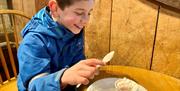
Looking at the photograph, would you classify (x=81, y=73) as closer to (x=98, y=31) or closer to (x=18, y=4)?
(x=98, y=31)

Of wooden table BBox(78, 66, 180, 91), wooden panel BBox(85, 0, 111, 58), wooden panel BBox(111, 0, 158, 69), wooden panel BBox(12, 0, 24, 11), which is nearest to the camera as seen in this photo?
wooden table BBox(78, 66, 180, 91)

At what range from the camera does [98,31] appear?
1523 millimetres

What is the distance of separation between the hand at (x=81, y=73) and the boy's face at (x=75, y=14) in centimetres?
23

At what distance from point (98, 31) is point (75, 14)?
22.7 inches

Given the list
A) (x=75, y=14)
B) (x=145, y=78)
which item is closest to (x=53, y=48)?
(x=75, y=14)

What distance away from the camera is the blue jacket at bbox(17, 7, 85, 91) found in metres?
0.85

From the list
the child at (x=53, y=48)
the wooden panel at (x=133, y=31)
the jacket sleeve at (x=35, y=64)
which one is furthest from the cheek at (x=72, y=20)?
the wooden panel at (x=133, y=31)

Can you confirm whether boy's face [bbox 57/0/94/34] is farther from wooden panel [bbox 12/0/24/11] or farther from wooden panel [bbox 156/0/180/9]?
wooden panel [bbox 12/0/24/11]

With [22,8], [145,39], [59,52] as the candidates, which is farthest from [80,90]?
[22,8]

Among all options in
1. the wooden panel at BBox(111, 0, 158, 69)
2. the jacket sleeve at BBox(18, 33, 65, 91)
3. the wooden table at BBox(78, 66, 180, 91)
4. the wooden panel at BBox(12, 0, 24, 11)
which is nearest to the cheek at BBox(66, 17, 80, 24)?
the jacket sleeve at BBox(18, 33, 65, 91)

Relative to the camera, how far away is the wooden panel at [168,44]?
1.24 meters

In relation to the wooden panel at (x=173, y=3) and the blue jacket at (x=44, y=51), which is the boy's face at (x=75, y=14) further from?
the wooden panel at (x=173, y=3)

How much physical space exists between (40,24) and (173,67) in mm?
730

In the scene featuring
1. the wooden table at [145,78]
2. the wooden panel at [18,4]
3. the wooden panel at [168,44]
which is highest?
the wooden panel at [18,4]
